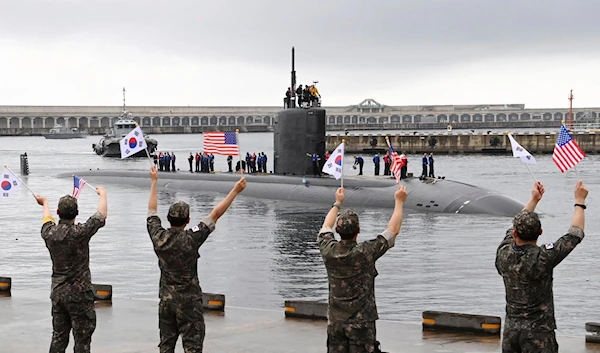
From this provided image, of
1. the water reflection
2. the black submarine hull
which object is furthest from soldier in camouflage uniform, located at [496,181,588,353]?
the black submarine hull

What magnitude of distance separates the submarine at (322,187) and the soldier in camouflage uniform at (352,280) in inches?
803

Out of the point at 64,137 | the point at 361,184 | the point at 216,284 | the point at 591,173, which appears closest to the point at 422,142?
the point at 591,173

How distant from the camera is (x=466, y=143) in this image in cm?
8250

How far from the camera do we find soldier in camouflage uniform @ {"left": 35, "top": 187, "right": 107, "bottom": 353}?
763 centimetres

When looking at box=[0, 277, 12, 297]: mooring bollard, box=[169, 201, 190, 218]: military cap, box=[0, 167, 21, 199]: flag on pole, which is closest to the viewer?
box=[169, 201, 190, 218]: military cap

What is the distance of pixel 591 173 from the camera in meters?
54.2

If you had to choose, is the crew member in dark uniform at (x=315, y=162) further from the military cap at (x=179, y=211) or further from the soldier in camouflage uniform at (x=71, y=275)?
the military cap at (x=179, y=211)

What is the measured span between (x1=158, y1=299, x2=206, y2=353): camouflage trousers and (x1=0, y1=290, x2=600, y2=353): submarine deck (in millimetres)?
1936

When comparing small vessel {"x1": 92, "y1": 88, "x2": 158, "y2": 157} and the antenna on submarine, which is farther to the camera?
small vessel {"x1": 92, "y1": 88, "x2": 158, "y2": 157}

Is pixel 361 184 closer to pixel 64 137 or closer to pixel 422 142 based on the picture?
pixel 422 142

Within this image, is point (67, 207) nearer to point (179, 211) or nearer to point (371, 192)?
point (179, 211)

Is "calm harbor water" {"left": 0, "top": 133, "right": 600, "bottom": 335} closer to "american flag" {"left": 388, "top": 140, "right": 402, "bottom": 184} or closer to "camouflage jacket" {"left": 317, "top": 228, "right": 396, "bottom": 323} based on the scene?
"american flag" {"left": 388, "top": 140, "right": 402, "bottom": 184}

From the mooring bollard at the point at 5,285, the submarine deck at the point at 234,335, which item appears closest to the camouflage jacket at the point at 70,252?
the submarine deck at the point at 234,335

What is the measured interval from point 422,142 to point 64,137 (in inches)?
3392
